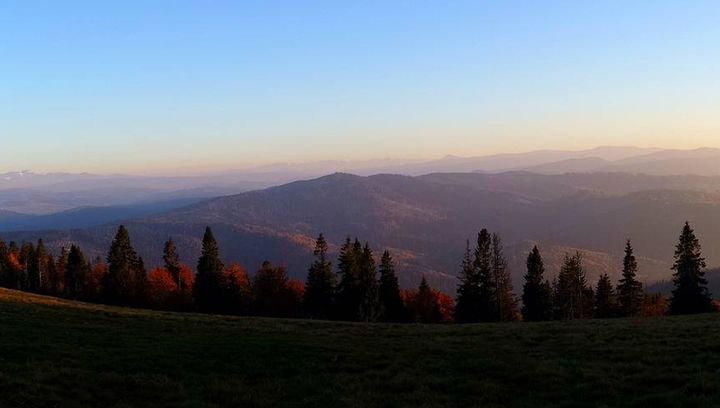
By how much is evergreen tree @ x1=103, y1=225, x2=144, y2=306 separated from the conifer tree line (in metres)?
0.14

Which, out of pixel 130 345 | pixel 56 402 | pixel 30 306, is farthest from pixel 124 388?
pixel 30 306

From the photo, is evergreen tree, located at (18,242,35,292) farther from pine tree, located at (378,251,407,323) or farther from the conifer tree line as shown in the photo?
pine tree, located at (378,251,407,323)

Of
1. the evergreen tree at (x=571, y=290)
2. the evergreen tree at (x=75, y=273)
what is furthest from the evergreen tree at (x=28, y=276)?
the evergreen tree at (x=571, y=290)

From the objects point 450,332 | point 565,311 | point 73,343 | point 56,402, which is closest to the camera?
point 56,402

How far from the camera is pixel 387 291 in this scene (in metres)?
71.0

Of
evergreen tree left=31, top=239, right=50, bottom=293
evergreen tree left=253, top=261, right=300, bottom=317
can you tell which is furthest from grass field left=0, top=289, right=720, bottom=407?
evergreen tree left=31, top=239, right=50, bottom=293

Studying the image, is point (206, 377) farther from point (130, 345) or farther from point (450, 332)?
point (450, 332)

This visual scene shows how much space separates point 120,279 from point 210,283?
14434 millimetres

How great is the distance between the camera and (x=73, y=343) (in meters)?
24.3

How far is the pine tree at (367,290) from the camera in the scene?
65938mm

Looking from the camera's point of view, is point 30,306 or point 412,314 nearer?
point 30,306

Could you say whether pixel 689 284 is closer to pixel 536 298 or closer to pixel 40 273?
pixel 536 298

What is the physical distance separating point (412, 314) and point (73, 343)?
2180 inches

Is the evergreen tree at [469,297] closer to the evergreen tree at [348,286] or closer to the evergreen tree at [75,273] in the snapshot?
the evergreen tree at [348,286]
